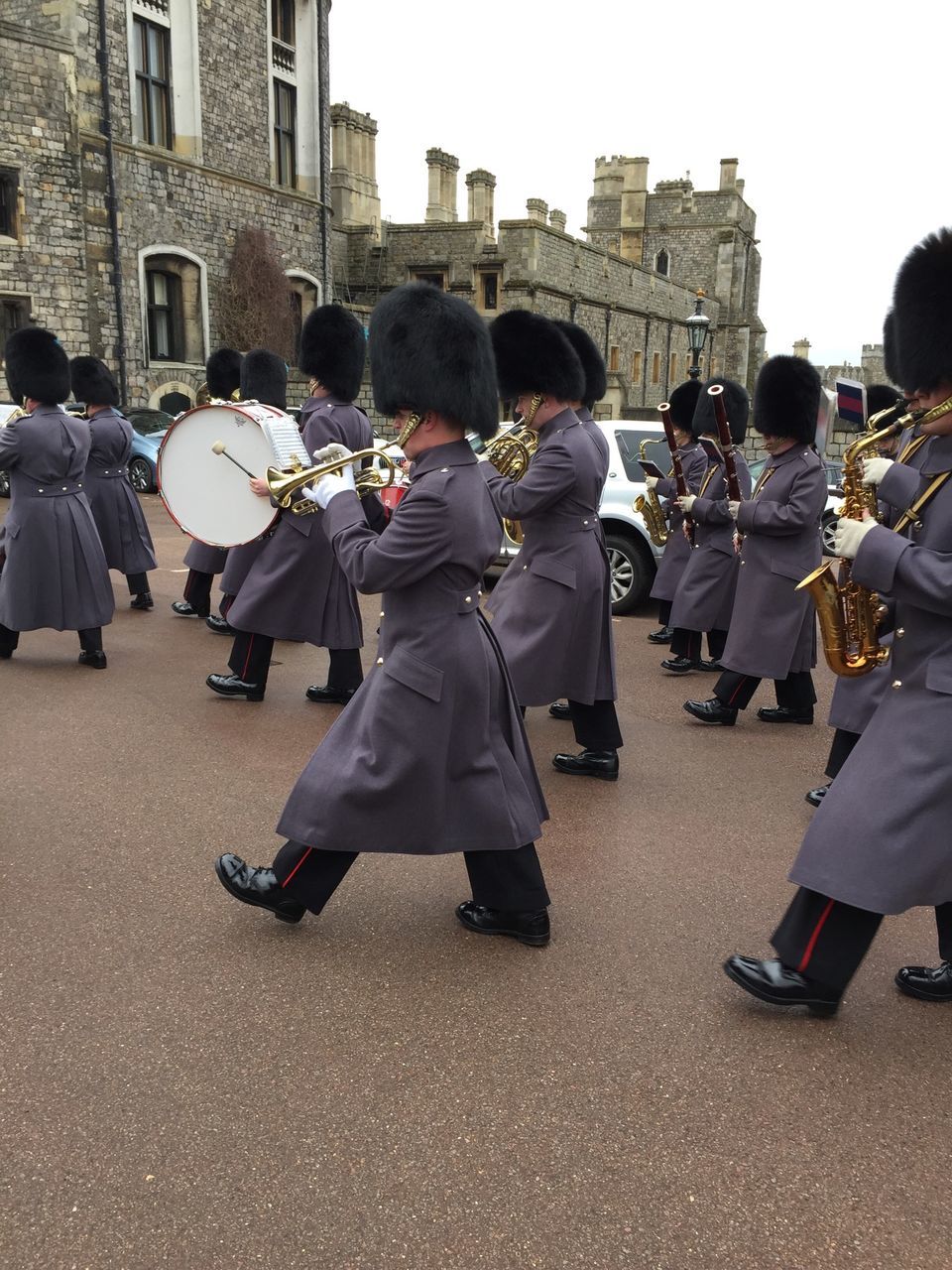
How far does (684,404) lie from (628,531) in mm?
1516

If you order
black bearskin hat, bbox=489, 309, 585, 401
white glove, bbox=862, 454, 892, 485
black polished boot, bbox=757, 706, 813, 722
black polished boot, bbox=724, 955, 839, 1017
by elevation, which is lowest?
black polished boot, bbox=757, 706, 813, 722

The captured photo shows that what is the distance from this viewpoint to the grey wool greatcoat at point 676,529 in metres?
7.48

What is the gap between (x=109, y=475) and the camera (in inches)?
326

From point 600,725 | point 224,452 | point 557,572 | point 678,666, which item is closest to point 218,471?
point 224,452

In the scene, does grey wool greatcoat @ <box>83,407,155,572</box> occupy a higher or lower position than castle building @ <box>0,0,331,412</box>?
lower

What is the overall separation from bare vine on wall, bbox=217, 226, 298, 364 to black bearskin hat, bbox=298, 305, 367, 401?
17992 mm

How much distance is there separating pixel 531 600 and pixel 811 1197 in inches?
115

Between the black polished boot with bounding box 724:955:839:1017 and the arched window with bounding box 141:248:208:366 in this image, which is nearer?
the black polished boot with bounding box 724:955:839:1017

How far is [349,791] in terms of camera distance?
10.3 feet

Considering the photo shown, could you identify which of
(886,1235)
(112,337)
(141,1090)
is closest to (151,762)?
(141,1090)

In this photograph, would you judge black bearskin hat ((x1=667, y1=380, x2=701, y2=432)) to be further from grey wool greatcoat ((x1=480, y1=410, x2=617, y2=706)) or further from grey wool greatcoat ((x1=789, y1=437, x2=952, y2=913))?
grey wool greatcoat ((x1=789, y1=437, x2=952, y2=913))

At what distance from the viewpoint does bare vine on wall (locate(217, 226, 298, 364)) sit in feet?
78.8

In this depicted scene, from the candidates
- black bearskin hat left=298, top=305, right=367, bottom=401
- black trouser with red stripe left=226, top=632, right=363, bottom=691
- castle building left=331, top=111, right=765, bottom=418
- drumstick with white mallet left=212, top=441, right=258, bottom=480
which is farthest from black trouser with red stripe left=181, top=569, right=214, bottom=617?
castle building left=331, top=111, right=765, bottom=418

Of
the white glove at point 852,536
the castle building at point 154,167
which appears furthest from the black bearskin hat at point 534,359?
the castle building at point 154,167
